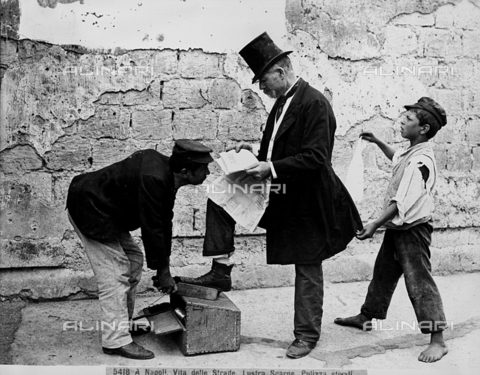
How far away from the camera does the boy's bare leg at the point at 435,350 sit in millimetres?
3717

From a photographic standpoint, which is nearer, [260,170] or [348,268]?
[260,170]

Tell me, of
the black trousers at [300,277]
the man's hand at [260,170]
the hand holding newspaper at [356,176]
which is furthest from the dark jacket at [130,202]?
the hand holding newspaper at [356,176]

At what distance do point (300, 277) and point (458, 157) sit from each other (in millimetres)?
2418

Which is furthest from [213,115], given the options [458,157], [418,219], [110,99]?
[458,157]

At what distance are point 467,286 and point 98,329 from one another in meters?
3.20

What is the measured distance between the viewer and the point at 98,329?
4.16m

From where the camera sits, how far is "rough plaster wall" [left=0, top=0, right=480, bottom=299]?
457cm

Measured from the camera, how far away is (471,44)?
17.3ft

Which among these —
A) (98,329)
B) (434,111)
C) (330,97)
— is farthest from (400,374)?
(330,97)

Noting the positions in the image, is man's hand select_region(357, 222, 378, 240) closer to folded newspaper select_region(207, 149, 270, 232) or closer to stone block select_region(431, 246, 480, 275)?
folded newspaper select_region(207, 149, 270, 232)

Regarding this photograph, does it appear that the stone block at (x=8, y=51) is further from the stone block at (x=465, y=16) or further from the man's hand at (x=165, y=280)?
the stone block at (x=465, y=16)

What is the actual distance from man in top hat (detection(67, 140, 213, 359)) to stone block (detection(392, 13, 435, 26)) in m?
2.57

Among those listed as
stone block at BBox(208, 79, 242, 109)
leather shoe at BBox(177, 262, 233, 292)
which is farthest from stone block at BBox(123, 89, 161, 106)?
leather shoe at BBox(177, 262, 233, 292)

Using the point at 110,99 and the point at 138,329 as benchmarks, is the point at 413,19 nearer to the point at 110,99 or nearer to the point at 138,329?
the point at 110,99
